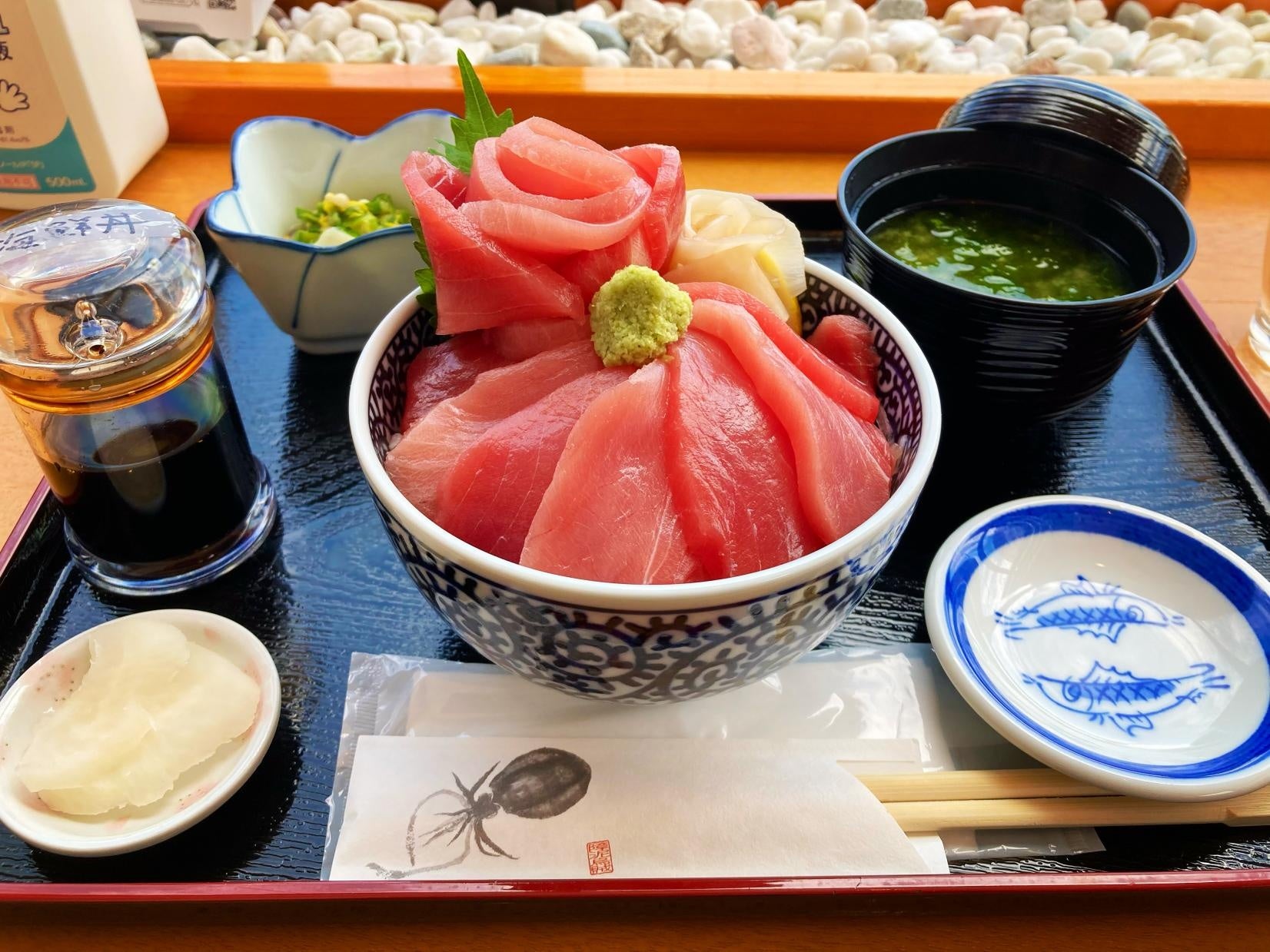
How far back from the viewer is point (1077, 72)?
2721 millimetres

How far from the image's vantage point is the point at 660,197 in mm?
1101

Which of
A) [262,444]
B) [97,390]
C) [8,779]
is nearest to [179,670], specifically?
[8,779]

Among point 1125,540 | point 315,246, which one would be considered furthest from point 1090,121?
point 315,246

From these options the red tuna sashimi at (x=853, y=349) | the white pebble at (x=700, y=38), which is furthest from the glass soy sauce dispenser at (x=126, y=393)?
the white pebble at (x=700, y=38)

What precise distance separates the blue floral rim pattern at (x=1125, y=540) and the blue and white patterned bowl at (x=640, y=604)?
9.6 inches

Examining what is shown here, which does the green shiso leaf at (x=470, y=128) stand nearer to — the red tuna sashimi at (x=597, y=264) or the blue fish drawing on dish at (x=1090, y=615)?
the red tuna sashimi at (x=597, y=264)

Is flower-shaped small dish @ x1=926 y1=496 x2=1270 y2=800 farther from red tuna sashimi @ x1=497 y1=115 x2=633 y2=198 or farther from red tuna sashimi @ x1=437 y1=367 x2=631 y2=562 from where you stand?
red tuna sashimi @ x1=497 y1=115 x2=633 y2=198

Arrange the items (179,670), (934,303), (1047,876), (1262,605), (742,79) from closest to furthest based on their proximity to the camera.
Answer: (1047,876) < (179,670) < (1262,605) < (934,303) < (742,79)

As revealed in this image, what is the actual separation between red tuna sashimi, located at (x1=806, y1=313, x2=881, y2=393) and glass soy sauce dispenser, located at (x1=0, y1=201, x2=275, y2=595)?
823 millimetres

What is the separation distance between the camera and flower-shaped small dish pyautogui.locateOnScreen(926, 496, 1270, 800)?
1.05m

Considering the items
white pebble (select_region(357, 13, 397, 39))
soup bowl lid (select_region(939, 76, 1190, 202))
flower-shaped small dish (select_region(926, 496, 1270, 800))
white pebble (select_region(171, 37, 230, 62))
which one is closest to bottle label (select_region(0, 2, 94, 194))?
white pebble (select_region(171, 37, 230, 62))

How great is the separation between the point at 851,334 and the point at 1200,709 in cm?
63

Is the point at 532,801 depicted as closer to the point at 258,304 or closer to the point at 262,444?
the point at 262,444

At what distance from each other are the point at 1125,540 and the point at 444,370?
3.20 feet
